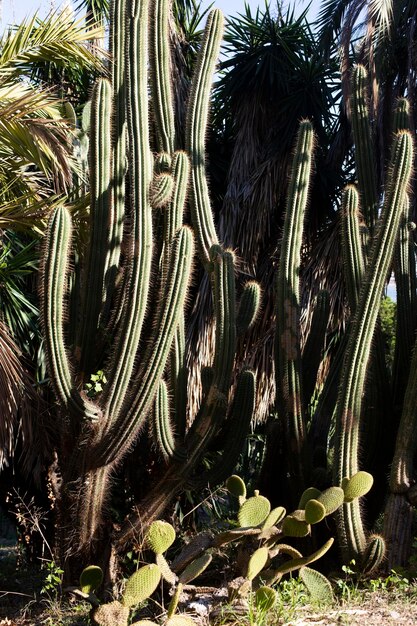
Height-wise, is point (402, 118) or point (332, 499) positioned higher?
point (402, 118)

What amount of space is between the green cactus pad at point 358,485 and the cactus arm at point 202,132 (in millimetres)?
1989

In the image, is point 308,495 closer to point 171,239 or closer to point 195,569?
point 195,569

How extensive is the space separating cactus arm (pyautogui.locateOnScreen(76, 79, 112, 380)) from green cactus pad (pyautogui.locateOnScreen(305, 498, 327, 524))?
2048 millimetres

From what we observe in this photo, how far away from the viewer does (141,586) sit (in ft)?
15.6

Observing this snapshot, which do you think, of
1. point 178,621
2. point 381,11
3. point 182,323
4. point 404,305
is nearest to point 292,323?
point 182,323

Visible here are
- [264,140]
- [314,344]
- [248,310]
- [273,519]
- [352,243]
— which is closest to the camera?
[273,519]

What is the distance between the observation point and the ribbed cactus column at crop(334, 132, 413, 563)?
18.9 feet

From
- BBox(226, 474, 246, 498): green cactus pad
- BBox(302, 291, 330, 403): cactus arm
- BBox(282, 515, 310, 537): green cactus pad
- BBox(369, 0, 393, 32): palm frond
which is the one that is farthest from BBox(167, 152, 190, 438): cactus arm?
BBox(369, 0, 393, 32): palm frond

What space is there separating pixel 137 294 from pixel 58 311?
53 centimetres

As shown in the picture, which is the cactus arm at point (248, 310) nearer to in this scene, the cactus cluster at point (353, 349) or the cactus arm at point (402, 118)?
the cactus cluster at point (353, 349)

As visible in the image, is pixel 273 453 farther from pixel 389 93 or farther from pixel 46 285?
pixel 389 93

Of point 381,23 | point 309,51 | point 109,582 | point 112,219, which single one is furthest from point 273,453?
point 309,51

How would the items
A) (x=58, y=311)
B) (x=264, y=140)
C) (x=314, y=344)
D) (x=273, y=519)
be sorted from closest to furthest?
(x=273, y=519) → (x=58, y=311) → (x=314, y=344) → (x=264, y=140)

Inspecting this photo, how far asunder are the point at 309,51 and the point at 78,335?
517 centimetres
